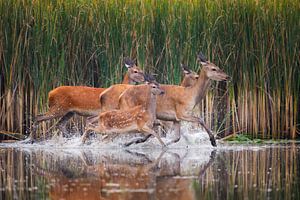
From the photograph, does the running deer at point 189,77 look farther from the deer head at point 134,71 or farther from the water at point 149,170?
the water at point 149,170

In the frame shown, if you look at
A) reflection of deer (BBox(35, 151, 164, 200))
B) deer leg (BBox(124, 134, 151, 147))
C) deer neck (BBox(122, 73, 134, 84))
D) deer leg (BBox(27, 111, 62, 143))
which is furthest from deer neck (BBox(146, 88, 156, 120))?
reflection of deer (BBox(35, 151, 164, 200))

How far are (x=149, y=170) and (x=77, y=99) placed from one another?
471 cm

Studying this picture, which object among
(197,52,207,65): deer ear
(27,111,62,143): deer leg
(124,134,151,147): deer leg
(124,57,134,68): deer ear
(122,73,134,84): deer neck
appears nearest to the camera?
(124,134,151,147): deer leg

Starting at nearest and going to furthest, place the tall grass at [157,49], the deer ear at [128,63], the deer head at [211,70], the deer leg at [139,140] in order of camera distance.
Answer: the deer leg at [139,140]
the deer head at [211,70]
the deer ear at [128,63]
the tall grass at [157,49]

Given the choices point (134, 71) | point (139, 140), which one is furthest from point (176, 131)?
point (134, 71)

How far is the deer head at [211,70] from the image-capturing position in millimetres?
15578

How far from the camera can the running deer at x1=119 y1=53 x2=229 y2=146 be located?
15.6 m

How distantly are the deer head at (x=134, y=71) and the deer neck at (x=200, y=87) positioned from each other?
0.92 metres

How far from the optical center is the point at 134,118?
15195 millimetres

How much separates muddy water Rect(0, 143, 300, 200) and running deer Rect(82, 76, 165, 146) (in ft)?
1.09

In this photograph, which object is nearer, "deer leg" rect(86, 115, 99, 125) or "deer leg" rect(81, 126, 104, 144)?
"deer leg" rect(81, 126, 104, 144)

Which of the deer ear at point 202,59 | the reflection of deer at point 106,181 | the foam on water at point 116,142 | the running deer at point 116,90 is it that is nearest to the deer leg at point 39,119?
the foam on water at point 116,142

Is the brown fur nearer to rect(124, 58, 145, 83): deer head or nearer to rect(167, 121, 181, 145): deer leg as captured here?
rect(167, 121, 181, 145): deer leg

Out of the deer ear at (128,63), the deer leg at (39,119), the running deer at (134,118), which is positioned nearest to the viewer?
the running deer at (134,118)
